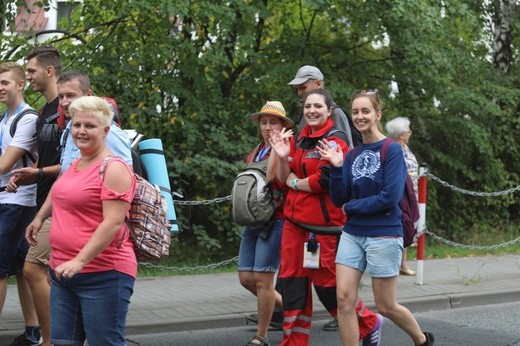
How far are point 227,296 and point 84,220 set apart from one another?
5.06m

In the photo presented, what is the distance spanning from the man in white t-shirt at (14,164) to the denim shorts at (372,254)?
2.36 metres

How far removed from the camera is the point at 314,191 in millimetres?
6500

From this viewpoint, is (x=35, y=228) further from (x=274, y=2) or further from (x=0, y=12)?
(x=274, y=2)

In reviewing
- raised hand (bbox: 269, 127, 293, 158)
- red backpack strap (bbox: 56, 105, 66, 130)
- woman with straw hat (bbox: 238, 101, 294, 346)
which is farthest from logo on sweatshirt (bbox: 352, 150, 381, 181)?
red backpack strap (bbox: 56, 105, 66, 130)

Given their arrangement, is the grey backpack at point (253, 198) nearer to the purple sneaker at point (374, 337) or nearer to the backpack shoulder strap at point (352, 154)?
the backpack shoulder strap at point (352, 154)

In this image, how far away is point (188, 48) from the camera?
497 inches

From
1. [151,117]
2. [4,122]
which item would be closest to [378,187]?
[4,122]

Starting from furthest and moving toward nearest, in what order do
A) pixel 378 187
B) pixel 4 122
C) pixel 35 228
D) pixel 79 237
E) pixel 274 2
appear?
pixel 274 2 → pixel 4 122 → pixel 378 187 → pixel 35 228 → pixel 79 237

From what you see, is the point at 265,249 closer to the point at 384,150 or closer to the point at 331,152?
the point at 331,152

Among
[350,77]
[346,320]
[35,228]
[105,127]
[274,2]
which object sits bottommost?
[346,320]

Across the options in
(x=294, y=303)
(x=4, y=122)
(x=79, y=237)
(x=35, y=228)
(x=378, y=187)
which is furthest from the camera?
(x=4, y=122)

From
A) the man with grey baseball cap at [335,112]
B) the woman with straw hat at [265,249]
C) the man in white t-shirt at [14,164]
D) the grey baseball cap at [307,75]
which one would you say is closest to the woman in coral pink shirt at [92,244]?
the man in white t-shirt at [14,164]

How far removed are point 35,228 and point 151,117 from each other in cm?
723

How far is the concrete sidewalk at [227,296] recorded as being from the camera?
27.7ft
